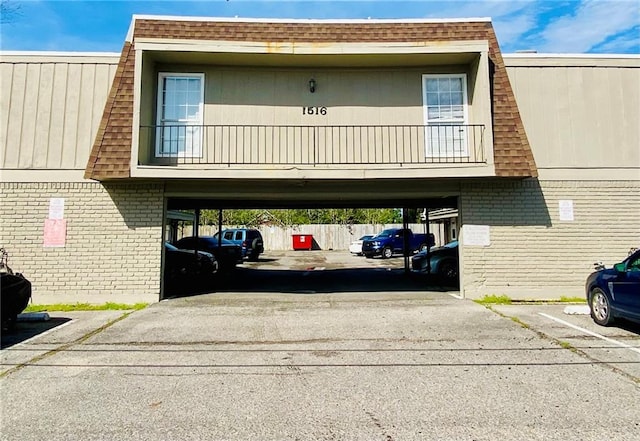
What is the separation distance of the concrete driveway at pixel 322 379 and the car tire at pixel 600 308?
0.62 feet

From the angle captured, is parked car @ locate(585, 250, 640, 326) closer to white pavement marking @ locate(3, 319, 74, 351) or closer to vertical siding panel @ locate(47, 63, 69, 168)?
white pavement marking @ locate(3, 319, 74, 351)

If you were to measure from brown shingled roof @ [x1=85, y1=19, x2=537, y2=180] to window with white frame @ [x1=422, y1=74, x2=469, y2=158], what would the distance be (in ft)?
2.37

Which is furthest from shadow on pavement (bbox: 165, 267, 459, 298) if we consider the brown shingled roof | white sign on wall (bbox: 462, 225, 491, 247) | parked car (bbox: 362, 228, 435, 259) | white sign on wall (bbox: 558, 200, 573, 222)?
parked car (bbox: 362, 228, 435, 259)

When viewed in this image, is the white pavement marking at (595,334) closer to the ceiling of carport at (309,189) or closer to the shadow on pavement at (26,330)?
the ceiling of carport at (309,189)

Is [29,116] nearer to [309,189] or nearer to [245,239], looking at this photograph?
[309,189]

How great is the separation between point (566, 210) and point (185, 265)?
34.9ft

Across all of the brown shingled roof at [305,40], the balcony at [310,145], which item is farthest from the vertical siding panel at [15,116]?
the balcony at [310,145]

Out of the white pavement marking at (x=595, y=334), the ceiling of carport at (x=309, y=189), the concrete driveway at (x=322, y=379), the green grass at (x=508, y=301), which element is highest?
the ceiling of carport at (x=309, y=189)

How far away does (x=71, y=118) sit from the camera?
925 cm

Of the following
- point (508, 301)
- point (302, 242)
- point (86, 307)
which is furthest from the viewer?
point (302, 242)

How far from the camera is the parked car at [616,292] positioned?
19.8 feet

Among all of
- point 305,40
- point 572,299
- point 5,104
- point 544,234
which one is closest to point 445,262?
point 544,234

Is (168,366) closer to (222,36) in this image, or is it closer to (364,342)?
(364,342)

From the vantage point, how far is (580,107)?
966cm
